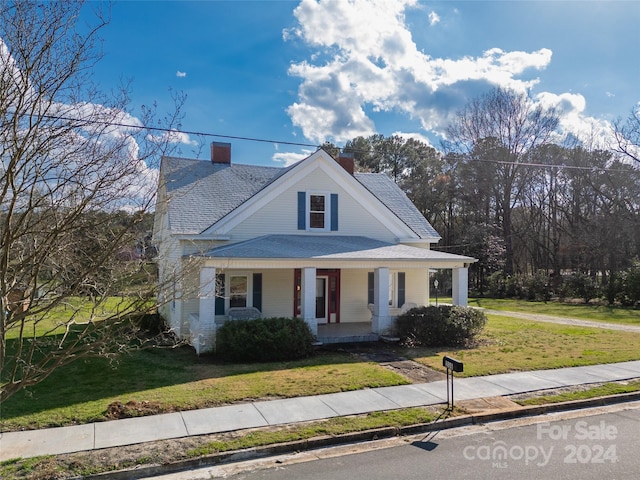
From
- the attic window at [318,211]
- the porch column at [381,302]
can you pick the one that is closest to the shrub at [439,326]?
the porch column at [381,302]

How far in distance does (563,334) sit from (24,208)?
54.2ft

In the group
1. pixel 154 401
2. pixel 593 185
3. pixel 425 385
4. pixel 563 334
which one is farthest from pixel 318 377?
pixel 593 185

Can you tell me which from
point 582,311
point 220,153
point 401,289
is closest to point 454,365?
point 401,289

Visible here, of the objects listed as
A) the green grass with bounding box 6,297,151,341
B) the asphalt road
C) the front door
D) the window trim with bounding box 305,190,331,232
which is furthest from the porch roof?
the asphalt road

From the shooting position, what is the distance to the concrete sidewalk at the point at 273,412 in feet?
20.8

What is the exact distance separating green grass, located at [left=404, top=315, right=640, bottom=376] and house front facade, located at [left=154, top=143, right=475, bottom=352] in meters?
2.13

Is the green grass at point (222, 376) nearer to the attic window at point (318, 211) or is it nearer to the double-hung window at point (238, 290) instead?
the double-hung window at point (238, 290)

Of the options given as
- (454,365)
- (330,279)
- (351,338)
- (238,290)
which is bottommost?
(351,338)

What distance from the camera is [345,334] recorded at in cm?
1439

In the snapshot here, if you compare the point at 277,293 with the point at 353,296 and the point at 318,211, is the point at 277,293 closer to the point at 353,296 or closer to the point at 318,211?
the point at 353,296

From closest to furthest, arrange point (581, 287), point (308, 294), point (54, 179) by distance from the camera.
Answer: point (54, 179) < point (308, 294) < point (581, 287)

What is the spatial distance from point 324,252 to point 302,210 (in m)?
3.12

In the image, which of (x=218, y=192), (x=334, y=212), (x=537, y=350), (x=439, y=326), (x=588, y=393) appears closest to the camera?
(x=588, y=393)

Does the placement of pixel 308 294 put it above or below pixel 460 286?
below
